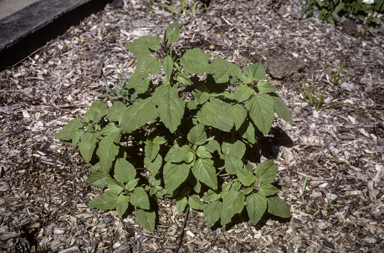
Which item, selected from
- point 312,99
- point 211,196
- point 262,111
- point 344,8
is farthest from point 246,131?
point 344,8

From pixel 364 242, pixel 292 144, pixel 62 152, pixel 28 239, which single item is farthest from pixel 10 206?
Answer: pixel 364 242

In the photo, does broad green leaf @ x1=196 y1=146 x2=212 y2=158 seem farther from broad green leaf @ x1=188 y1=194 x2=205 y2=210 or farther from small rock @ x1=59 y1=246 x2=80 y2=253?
small rock @ x1=59 y1=246 x2=80 y2=253

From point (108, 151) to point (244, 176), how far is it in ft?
3.59

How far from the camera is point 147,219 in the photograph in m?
2.27

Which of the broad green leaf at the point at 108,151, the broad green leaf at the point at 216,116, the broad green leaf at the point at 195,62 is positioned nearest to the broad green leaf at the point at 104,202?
the broad green leaf at the point at 108,151

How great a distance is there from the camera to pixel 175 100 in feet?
6.07

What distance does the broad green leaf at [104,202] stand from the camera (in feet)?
7.38

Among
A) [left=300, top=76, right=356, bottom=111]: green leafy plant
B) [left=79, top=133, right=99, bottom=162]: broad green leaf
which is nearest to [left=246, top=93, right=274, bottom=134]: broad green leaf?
[left=79, top=133, right=99, bottom=162]: broad green leaf

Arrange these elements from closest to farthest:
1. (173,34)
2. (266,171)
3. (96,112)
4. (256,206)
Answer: (173,34) → (256,206) → (266,171) → (96,112)

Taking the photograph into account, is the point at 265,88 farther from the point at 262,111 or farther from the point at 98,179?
the point at 98,179

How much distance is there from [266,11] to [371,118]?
2.34 metres

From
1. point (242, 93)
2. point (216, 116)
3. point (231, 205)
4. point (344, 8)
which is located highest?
point (344, 8)

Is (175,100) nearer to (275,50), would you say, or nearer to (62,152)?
(62,152)

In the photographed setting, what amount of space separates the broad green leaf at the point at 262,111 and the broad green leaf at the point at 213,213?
30.2 inches
